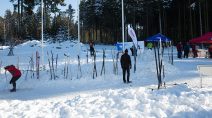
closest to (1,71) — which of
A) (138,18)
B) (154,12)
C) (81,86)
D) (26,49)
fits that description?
(81,86)

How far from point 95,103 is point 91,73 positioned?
11.3 metres

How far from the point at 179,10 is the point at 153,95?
54370mm

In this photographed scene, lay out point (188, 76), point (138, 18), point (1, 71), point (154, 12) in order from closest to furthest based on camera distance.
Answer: point (188, 76) → point (1, 71) → point (154, 12) → point (138, 18)

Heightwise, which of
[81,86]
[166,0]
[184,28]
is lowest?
[81,86]

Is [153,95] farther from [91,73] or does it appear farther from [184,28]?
[184,28]

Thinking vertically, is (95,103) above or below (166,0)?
below

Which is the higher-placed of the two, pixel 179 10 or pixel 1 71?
pixel 179 10

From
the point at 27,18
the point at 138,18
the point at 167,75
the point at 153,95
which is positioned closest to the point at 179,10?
the point at 138,18

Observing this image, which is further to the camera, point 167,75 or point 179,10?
point 179,10

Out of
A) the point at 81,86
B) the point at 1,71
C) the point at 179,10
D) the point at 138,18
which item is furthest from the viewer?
the point at 138,18

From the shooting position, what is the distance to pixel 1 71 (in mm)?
25641

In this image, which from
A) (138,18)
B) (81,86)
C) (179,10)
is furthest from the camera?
(138,18)

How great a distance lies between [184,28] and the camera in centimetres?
6644

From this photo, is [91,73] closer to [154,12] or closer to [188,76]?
[188,76]
